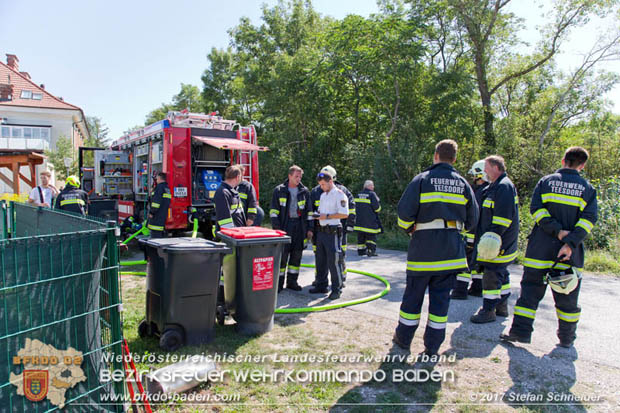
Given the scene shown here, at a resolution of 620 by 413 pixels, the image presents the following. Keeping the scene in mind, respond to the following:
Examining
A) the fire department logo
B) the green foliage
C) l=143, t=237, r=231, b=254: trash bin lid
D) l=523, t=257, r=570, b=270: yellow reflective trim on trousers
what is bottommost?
the fire department logo

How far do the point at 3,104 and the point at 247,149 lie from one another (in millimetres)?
35761

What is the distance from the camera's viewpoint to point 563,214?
4.07 m

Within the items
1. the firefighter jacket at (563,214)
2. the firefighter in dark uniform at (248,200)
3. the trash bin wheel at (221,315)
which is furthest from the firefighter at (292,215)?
the firefighter jacket at (563,214)

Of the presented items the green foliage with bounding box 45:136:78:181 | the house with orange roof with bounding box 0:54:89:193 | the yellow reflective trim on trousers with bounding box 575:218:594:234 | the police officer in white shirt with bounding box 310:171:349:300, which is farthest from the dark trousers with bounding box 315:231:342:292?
the house with orange roof with bounding box 0:54:89:193

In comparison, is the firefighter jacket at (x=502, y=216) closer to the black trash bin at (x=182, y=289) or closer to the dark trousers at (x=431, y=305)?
the dark trousers at (x=431, y=305)

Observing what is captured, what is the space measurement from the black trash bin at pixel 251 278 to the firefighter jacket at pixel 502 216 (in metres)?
2.42

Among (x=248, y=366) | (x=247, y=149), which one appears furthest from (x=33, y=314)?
(x=247, y=149)

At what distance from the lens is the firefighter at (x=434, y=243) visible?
3658 millimetres

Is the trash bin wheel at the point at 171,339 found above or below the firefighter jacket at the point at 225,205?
below

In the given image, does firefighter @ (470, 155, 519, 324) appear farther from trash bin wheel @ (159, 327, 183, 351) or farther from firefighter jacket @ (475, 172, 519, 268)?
trash bin wheel @ (159, 327, 183, 351)

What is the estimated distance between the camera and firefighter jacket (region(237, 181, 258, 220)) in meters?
5.87

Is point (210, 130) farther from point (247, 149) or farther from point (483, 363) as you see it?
point (483, 363)

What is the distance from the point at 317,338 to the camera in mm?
4207

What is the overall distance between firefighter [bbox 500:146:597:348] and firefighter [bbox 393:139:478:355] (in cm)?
96
